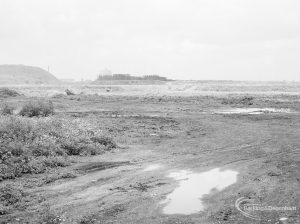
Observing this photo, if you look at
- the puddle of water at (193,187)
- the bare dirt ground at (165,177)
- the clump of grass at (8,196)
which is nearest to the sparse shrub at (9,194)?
the clump of grass at (8,196)

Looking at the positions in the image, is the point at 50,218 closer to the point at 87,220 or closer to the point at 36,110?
the point at 87,220

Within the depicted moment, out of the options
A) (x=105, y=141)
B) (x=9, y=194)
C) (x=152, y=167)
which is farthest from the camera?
(x=105, y=141)

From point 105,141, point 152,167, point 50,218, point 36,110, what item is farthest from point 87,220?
point 36,110

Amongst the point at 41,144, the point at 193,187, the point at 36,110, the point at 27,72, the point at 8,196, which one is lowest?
the point at 193,187

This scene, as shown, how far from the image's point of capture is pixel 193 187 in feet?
35.6

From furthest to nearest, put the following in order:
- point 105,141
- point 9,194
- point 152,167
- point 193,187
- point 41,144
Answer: point 105,141 → point 41,144 → point 152,167 → point 193,187 → point 9,194

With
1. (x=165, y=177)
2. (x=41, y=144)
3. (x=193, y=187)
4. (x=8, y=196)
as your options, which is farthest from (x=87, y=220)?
(x=41, y=144)

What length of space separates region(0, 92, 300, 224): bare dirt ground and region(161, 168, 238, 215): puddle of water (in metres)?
0.20

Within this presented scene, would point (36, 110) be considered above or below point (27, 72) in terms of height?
below

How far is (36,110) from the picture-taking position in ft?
82.1

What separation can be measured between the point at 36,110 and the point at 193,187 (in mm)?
16488

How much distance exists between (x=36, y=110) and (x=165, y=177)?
15.4 meters

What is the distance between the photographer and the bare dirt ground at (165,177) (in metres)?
8.48

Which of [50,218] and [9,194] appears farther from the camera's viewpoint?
[9,194]
